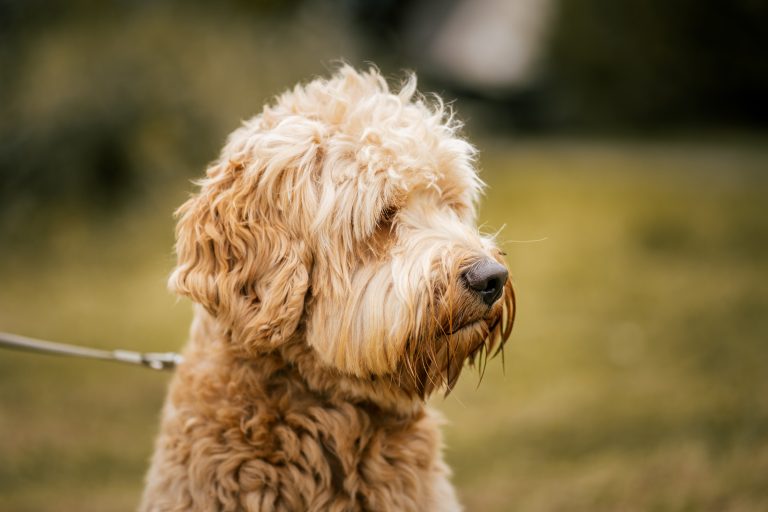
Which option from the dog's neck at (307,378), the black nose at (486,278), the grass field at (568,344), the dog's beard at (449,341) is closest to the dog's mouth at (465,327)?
the dog's beard at (449,341)

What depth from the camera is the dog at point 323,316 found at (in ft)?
9.28

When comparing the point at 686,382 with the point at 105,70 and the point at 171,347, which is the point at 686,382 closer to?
the point at 171,347

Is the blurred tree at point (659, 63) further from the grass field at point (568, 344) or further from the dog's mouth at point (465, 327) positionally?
the dog's mouth at point (465, 327)

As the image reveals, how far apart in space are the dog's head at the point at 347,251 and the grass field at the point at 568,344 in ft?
4.68

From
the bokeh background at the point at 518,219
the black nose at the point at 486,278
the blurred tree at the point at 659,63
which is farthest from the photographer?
the blurred tree at the point at 659,63

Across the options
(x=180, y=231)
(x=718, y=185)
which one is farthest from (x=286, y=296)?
(x=718, y=185)

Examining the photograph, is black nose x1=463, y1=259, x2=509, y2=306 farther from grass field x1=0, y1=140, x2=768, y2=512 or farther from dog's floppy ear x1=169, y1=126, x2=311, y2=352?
grass field x1=0, y1=140, x2=768, y2=512

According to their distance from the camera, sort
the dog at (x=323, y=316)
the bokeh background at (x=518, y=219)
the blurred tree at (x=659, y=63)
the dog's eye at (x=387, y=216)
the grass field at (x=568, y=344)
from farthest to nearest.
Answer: the blurred tree at (x=659, y=63) < the bokeh background at (x=518, y=219) < the grass field at (x=568, y=344) < the dog's eye at (x=387, y=216) < the dog at (x=323, y=316)

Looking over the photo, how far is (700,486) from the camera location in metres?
4.91

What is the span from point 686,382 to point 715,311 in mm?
1410

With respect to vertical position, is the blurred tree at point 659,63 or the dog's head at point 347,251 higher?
the blurred tree at point 659,63

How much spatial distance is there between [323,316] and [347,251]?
10.6 inches

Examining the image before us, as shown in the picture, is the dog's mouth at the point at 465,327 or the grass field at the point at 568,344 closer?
the dog's mouth at the point at 465,327

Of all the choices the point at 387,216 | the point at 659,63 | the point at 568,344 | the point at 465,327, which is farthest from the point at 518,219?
the point at 465,327
